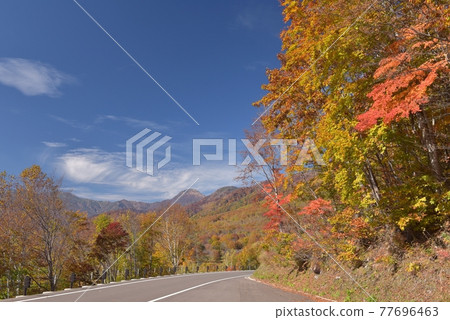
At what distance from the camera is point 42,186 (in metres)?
22.2

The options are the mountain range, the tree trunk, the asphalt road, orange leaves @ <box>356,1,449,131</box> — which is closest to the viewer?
orange leaves @ <box>356,1,449,131</box>

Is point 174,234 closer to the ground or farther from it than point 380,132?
closer to the ground

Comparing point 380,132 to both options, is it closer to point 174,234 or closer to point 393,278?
point 393,278

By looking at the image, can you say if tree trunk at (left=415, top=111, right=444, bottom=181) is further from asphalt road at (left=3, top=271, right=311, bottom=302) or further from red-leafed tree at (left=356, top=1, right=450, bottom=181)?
asphalt road at (left=3, top=271, right=311, bottom=302)

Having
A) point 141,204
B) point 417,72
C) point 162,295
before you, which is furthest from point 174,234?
point 417,72

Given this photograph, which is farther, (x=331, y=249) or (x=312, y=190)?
(x=312, y=190)

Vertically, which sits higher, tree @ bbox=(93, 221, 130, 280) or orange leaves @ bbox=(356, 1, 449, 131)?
orange leaves @ bbox=(356, 1, 449, 131)

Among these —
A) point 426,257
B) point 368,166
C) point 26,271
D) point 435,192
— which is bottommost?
point 26,271

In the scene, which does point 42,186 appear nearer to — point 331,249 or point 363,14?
point 331,249

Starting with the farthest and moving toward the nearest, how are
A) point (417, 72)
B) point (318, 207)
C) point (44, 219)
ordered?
1. point (44, 219)
2. point (318, 207)
3. point (417, 72)

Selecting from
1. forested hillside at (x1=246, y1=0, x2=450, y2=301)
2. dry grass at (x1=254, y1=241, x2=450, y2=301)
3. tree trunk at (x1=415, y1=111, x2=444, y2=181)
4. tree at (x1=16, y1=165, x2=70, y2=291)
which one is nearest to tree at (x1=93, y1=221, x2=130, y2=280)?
tree at (x1=16, y1=165, x2=70, y2=291)
